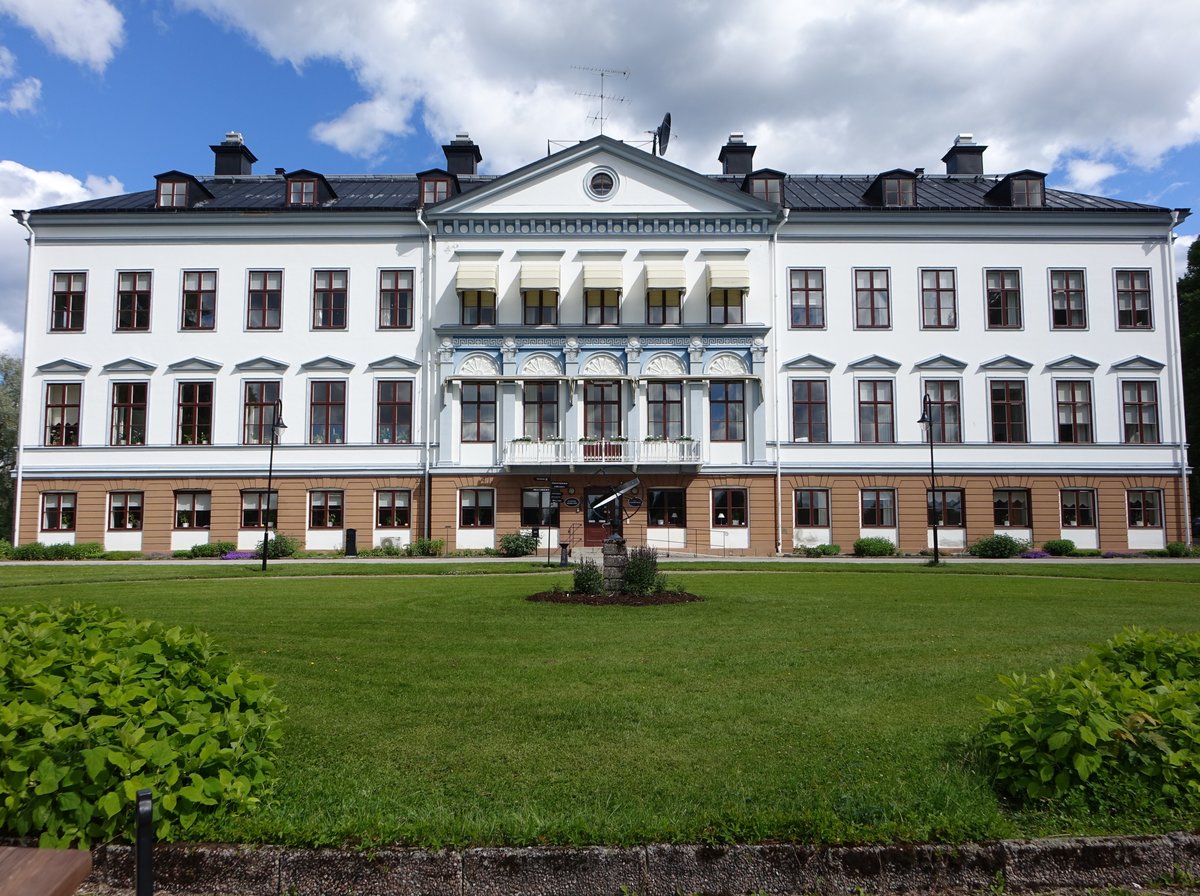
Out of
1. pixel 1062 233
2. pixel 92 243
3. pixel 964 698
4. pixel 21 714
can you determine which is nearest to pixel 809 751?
pixel 964 698

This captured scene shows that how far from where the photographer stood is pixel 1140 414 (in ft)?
124

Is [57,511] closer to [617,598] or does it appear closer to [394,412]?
[394,412]

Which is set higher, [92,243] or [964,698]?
[92,243]

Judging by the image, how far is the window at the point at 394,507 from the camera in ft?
121

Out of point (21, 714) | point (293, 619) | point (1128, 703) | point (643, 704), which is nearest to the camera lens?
point (21, 714)

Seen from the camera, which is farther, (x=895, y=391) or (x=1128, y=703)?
(x=895, y=391)

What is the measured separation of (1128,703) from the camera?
5.52 meters

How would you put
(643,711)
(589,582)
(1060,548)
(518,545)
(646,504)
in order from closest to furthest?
1. (643,711)
2. (589,582)
3. (518,545)
4. (1060,548)
5. (646,504)

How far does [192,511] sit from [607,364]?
18.9m

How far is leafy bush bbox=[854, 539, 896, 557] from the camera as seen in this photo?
35406mm

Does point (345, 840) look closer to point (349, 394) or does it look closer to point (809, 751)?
point (809, 751)

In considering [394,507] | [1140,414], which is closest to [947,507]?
[1140,414]

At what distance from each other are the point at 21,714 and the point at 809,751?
528 cm

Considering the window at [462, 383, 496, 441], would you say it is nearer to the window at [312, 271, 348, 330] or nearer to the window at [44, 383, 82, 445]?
the window at [312, 271, 348, 330]
